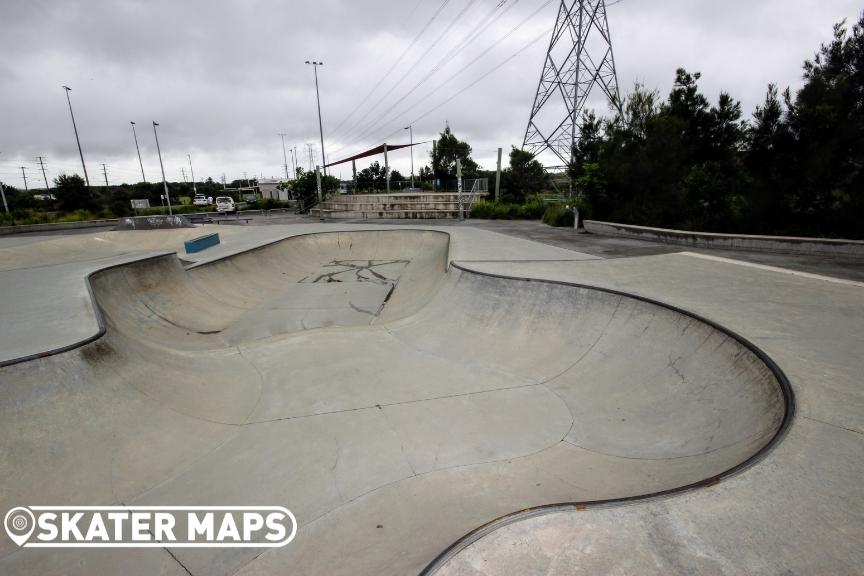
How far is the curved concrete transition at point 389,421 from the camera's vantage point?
3369 mm

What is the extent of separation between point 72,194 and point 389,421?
45015 millimetres

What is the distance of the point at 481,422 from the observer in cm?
503

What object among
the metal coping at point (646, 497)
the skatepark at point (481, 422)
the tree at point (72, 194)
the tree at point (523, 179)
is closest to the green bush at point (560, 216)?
the tree at point (523, 179)

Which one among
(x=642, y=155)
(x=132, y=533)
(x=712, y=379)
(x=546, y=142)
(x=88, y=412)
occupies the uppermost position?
(x=546, y=142)

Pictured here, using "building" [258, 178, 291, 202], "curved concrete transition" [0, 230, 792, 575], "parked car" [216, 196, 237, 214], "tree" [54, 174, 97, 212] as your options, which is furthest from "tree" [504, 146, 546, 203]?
"tree" [54, 174, 97, 212]

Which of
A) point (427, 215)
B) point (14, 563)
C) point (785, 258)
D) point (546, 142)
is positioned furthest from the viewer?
point (546, 142)

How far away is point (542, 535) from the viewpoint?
2225 millimetres

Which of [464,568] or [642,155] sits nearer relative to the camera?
[464,568]

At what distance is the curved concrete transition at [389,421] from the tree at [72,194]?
38.1 meters

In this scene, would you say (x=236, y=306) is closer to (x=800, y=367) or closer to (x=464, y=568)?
(x=464, y=568)

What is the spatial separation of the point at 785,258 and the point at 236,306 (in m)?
14.5

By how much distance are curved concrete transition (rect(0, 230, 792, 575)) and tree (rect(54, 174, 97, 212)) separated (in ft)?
125

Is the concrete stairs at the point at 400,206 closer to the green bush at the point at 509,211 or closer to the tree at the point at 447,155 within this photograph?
the green bush at the point at 509,211

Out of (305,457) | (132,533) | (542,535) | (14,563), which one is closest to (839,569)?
(542,535)
